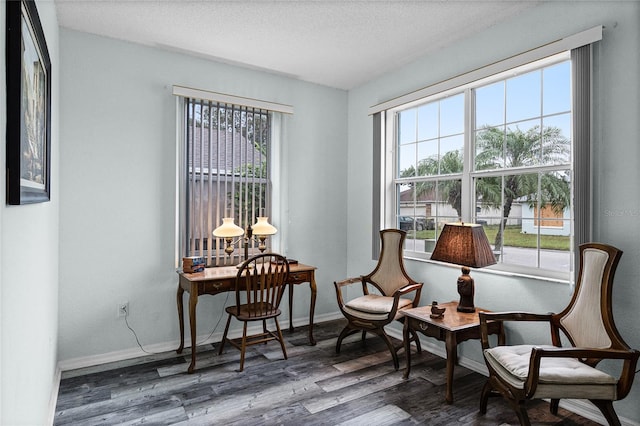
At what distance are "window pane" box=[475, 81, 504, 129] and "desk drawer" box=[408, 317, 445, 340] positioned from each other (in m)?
1.70

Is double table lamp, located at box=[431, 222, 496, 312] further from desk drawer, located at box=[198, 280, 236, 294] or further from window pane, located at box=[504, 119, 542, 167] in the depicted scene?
desk drawer, located at box=[198, 280, 236, 294]

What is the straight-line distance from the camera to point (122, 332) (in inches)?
130

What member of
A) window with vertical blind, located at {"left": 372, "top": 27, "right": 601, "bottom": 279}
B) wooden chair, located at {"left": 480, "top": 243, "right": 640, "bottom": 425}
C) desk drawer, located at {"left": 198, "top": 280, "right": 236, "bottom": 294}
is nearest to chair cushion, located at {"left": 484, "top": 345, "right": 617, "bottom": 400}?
wooden chair, located at {"left": 480, "top": 243, "right": 640, "bottom": 425}

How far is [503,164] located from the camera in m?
3.06

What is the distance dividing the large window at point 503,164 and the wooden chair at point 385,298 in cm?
25

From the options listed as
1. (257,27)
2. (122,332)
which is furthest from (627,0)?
(122,332)

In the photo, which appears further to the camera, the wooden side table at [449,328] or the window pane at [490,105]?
the window pane at [490,105]

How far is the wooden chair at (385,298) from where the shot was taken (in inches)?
126

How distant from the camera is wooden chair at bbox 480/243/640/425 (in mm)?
1979

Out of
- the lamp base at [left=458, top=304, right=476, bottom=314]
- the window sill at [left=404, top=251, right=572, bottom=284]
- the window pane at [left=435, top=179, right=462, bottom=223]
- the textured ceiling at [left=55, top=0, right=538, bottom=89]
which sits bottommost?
the lamp base at [left=458, top=304, right=476, bottom=314]

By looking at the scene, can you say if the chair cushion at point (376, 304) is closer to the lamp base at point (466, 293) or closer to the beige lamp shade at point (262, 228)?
the lamp base at point (466, 293)

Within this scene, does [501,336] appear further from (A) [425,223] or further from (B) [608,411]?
(A) [425,223]

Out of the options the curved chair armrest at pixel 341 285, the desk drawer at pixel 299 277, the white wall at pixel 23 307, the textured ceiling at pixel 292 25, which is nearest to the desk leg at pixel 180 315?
the desk drawer at pixel 299 277

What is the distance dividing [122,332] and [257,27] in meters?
2.81
